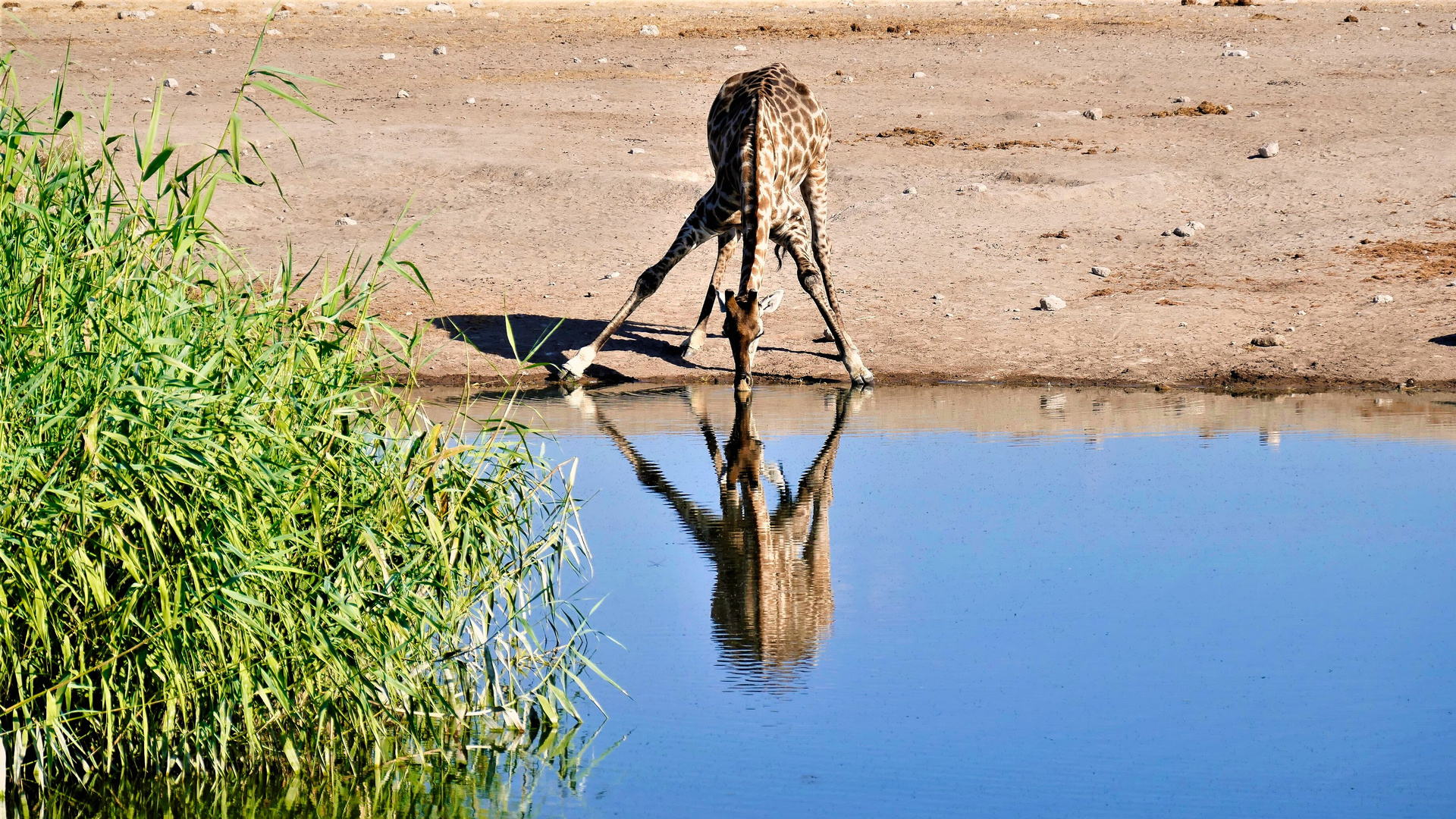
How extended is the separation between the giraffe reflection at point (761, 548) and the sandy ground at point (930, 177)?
1.43 metres

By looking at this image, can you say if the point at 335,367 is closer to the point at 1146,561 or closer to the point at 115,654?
the point at 115,654

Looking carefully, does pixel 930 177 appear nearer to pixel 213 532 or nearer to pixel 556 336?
pixel 556 336

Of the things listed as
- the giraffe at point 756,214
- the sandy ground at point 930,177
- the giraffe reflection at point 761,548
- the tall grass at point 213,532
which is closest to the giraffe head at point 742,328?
the giraffe at point 756,214

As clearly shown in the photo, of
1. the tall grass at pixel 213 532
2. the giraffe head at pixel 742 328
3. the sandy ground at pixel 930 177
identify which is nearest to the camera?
the tall grass at pixel 213 532

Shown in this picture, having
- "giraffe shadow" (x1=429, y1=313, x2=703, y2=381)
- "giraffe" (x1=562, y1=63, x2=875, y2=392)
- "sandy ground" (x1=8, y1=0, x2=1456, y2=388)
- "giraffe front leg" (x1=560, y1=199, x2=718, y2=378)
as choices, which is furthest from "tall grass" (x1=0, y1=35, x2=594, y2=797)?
"giraffe shadow" (x1=429, y1=313, x2=703, y2=381)

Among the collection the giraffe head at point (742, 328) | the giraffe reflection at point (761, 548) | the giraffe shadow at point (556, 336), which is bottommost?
the giraffe reflection at point (761, 548)

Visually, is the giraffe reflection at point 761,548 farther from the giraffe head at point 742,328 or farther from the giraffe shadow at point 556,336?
the giraffe shadow at point 556,336

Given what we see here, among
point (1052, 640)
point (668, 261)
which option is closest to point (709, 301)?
point (668, 261)

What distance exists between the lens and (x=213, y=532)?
3.88 metres

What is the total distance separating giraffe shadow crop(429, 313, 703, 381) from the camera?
10.6 m

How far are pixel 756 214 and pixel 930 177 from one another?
18.5ft

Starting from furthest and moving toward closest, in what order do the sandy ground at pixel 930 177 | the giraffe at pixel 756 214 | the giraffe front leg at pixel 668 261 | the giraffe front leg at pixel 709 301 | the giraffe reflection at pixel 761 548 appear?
the sandy ground at pixel 930 177 < the giraffe front leg at pixel 709 301 < the giraffe front leg at pixel 668 261 < the giraffe at pixel 756 214 < the giraffe reflection at pixel 761 548

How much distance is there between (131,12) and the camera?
24.6 metres

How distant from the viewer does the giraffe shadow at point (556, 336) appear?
10609 mm
